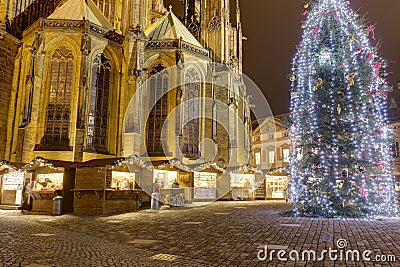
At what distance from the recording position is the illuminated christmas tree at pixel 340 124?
38.4 ft

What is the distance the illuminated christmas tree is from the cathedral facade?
44.3 feet

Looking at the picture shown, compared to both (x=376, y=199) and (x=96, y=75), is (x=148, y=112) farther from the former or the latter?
(x=376, y=199)

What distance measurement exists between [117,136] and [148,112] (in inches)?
127

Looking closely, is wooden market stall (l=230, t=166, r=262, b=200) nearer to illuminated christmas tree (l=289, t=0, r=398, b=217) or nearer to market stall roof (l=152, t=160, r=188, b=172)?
market stall roof (l=152, t=160, r=188, b=172)

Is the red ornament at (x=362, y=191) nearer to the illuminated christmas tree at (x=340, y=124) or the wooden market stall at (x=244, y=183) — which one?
the illuminated christmas tree at (x=340, y=124)

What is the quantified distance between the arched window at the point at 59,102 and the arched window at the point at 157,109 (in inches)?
236

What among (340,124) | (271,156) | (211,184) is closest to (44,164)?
(211,184)

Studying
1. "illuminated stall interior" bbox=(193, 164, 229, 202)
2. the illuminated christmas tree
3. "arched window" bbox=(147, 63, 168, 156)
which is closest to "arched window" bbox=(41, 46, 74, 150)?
"arched window" bbox=(147, 63, 168, 156)

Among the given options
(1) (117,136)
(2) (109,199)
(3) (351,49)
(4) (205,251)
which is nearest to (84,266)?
(4) (205,251)

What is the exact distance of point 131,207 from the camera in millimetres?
16594

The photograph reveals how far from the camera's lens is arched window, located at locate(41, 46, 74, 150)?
22.4 meters

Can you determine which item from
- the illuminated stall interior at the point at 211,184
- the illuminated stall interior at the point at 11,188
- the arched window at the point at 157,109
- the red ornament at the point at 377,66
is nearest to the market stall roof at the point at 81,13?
the arched window at the point at 157,109

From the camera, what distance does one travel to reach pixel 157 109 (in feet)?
86.7

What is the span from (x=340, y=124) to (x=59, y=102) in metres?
18.3
